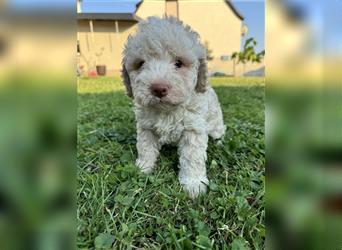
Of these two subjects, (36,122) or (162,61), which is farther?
(162,61)

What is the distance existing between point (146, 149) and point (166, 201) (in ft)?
1.41

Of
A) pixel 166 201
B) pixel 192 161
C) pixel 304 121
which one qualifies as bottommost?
pixel 166 201

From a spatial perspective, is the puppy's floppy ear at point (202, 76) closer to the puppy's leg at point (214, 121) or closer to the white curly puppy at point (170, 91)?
the white curly puppy at point (170, 91)

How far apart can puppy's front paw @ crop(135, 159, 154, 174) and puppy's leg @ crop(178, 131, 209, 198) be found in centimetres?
17

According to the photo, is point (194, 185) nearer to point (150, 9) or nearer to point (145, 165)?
point (145, 165)

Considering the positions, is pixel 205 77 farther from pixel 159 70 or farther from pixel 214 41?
pixel 214 41

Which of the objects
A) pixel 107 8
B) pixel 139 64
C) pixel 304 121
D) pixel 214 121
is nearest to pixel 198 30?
pixel 214 121

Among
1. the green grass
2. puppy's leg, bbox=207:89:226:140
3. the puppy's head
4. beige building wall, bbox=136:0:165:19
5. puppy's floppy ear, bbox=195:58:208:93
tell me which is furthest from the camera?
puppy's leg, bbox=207:89:226:140

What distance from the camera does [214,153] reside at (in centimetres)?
186

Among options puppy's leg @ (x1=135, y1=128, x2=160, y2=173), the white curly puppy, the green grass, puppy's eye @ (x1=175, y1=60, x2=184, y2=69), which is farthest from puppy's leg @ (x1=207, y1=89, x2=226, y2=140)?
puppy's eye @ (x1=175, y1=60, x2=184, y2=69)

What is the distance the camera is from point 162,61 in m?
1.40

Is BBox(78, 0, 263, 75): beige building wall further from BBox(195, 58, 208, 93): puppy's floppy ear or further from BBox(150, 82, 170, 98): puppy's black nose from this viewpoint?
BBox(150, 82, 170, 98): puppy's black nose

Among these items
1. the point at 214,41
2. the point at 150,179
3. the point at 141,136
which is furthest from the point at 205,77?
the point at 214,41

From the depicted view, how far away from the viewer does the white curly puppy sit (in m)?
1.37
